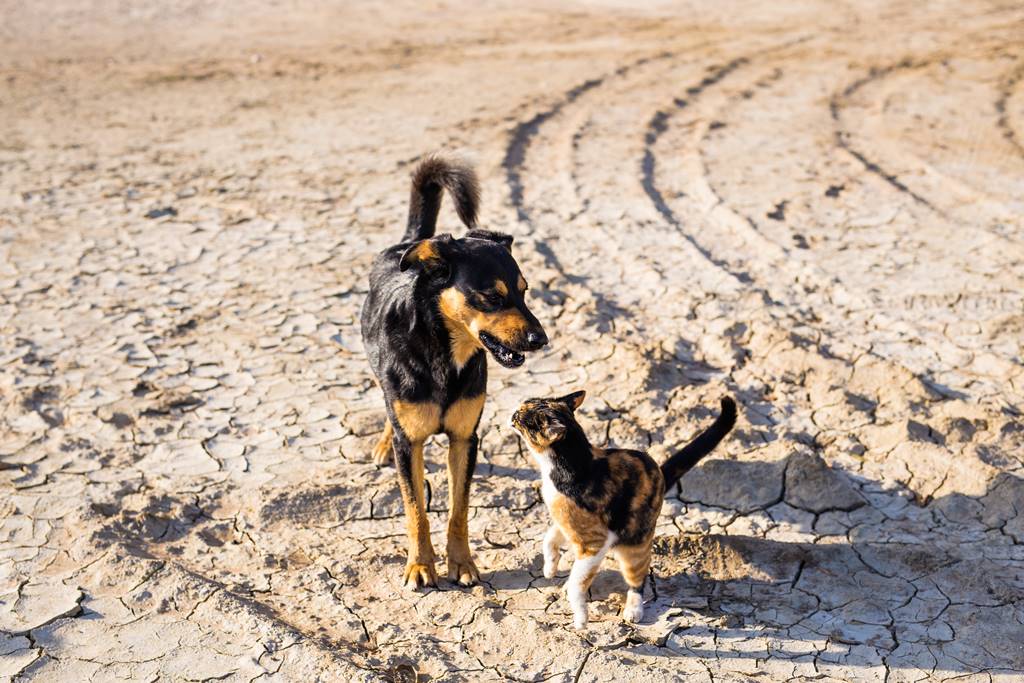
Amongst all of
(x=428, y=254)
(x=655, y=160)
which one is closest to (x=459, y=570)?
(x=428, y=254)

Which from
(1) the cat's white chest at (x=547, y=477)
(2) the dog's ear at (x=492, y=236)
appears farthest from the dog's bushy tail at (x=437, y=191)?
(1) the cat's white chest at (x=547, y=477)

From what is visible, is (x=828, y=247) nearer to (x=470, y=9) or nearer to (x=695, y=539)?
(x=695, y=539)

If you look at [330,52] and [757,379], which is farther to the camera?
[330,52]

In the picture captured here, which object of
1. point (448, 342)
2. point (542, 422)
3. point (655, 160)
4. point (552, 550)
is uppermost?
point (448, 342)

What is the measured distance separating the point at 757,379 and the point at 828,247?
2152mm

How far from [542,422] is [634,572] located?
76 centimetres

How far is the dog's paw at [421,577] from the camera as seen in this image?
458 centimetres

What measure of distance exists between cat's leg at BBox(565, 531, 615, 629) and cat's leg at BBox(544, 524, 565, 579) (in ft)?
0.68

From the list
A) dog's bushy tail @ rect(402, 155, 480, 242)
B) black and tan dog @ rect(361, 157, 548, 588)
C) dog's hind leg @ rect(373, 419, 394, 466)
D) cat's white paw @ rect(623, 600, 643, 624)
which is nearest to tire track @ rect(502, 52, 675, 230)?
dog's bushy tail @ rect(402, 155, 480, 242)

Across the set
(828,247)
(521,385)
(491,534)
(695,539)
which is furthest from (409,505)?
(828,247)

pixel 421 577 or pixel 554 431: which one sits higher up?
pixel 554 431

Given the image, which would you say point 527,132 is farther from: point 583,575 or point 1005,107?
point 583,575

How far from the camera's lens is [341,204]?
8969mm

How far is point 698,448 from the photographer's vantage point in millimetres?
4566
